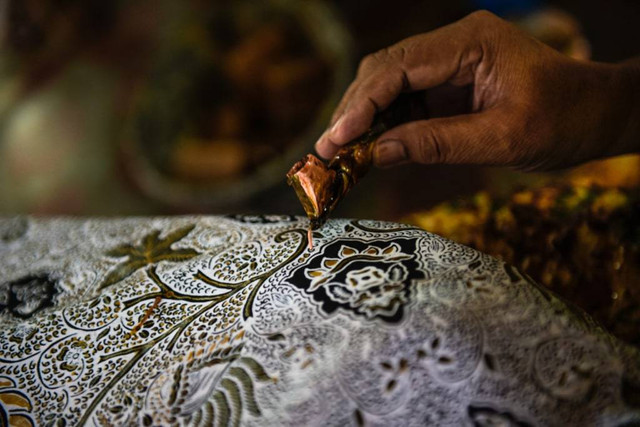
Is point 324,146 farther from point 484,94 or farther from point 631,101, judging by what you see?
point 631,101

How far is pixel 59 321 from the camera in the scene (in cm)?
79

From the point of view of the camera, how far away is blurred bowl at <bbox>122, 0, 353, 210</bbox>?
2.73 m

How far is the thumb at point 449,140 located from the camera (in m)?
0.99

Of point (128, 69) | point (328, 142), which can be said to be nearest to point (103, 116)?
point (128, 69)

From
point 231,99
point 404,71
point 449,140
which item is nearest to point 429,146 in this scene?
point 449,140

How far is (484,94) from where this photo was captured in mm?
1094

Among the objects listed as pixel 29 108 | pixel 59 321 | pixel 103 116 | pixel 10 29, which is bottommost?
pixel 59 321

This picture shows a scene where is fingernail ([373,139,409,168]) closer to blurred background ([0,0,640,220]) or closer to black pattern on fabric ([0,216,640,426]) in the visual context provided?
black pattern on fabric ([0,216,640,426])

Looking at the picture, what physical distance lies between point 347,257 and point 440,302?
0.15m

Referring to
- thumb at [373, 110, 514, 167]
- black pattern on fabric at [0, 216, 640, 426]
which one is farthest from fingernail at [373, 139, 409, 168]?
black pattern on fabric at [0, 216, 640, 426]

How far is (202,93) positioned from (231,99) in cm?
16

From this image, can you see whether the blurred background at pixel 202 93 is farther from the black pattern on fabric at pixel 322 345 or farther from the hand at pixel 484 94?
the black pattern on fabric at pixel 322 345

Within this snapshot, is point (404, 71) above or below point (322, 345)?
above

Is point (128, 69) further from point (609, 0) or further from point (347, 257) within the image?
point (347, 257)
